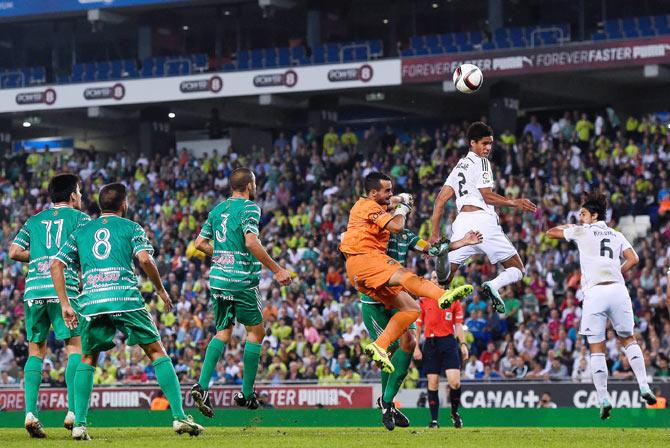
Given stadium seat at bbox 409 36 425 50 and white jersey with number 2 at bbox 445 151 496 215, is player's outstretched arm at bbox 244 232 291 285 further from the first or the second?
stadium seat at bbox 409 36 425 50

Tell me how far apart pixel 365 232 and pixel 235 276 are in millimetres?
1638

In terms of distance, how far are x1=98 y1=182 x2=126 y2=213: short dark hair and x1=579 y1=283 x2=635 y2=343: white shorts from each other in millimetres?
6096

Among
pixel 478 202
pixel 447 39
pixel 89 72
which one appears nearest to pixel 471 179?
pixel 478 202

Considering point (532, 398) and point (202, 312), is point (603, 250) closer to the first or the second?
point (532, 398)

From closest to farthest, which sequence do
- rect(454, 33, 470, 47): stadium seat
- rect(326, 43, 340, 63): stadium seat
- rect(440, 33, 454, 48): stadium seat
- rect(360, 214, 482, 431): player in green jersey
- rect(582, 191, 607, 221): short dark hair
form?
rect(360, 214, 482, 431): player in green jersey < rect(582, 191, 607, 221): short dark hair < rect(454, 33, 470, 47): stadium seat < rect(440, 33, 454, 48): stadium seat < rect(326, 43, 340, 63): stadium seat

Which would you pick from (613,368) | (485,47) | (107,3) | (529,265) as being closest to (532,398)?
(613,368)

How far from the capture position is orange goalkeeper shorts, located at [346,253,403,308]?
1452 cm

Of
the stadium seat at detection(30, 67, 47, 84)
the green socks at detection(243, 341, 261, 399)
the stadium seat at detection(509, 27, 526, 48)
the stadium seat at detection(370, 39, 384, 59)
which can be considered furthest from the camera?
the stadium seat at detection(30, 67, 47, 84)

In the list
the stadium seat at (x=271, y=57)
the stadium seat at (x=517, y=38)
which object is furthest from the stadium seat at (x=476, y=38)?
the stadium seat at (x=271, y=57)

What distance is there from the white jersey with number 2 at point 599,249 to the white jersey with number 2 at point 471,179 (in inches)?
45.7

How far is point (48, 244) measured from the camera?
47.6 ft

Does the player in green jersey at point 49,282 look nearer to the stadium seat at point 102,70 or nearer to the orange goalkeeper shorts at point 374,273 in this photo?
the orange goalkeeper shorts at point 374,273

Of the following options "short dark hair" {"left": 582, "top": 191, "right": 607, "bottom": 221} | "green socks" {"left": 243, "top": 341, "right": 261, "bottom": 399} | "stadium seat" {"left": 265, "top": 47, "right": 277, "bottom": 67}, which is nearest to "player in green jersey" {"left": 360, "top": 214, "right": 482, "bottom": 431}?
"green socks" {"left": 243, "top": 341, "right": 261, "bottom": 399}

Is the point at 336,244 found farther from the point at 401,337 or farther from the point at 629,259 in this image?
the point at 629,259
